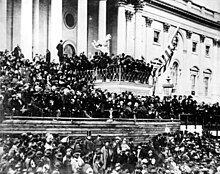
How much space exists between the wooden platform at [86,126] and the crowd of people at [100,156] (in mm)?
950

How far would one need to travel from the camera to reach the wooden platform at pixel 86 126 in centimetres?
1331

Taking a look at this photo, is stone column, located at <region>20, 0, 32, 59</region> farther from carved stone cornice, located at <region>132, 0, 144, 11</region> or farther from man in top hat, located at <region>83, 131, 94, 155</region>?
carved stone cornice, located at <region>132, 0, 144, 11</region>

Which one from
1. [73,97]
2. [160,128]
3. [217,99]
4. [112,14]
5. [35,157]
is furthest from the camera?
[217,99]

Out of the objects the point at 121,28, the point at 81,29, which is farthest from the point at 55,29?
the point at 121,28

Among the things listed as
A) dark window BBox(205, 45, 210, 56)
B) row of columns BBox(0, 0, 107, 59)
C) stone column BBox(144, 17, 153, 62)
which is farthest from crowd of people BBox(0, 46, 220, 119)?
dark window BBox(205, 45, 210, 56)

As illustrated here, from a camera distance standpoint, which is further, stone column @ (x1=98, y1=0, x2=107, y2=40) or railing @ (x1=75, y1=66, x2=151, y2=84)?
stone column @ (x1=98, y1=0, x2=107, y2=40)

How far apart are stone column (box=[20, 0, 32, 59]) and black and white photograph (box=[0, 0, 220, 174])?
6cm

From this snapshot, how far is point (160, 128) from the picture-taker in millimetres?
18984

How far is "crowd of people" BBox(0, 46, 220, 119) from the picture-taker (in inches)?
563

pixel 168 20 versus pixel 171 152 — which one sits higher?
pixel 168 20

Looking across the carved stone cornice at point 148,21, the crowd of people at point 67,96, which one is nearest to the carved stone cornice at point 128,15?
the carved stone cornice at point 148,21

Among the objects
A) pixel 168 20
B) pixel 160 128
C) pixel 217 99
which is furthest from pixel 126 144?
pixel 217 99

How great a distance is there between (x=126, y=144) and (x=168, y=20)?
2925 cm

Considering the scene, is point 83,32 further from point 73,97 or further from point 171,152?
point 171,152
